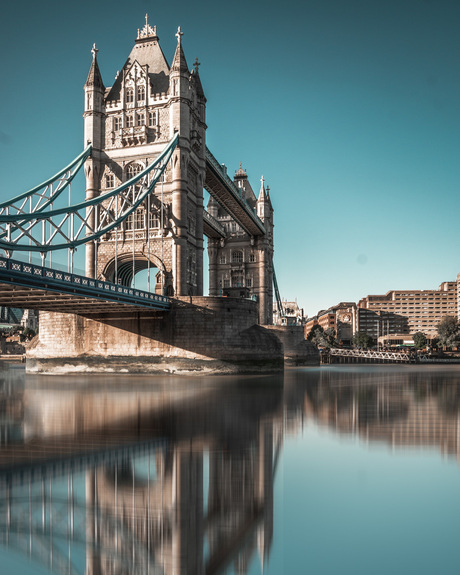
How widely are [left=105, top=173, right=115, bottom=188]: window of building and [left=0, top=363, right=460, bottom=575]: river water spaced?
22.0 metres

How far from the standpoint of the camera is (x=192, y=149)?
97.7 feet

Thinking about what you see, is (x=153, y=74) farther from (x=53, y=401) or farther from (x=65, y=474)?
(x=65, y=474)

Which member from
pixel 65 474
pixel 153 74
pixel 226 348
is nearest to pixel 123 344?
pixel 226 348

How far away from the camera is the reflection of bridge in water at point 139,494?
355cm

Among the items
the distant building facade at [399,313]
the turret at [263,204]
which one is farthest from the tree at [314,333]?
the turret at [263,204]

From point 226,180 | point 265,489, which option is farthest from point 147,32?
point 265,489

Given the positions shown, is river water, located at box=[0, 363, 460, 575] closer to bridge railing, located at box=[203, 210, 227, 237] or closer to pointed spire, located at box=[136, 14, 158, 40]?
pointed spire, located at box=[136, 14, 158, 40]

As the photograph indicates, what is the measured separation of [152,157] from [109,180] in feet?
10.0

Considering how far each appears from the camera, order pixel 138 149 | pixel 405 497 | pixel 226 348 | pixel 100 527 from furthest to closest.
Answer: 1. pixel 138 149
2. pixel 226 348
3. pixel 405 497
4. pixel 100 527

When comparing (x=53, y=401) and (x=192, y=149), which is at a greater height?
(x=192, y=149)

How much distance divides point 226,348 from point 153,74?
1724 cm

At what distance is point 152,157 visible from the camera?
29000 millimetres

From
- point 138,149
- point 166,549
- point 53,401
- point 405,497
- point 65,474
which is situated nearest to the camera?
point 166,549

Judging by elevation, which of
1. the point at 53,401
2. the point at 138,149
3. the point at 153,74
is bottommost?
the point at 53,401
